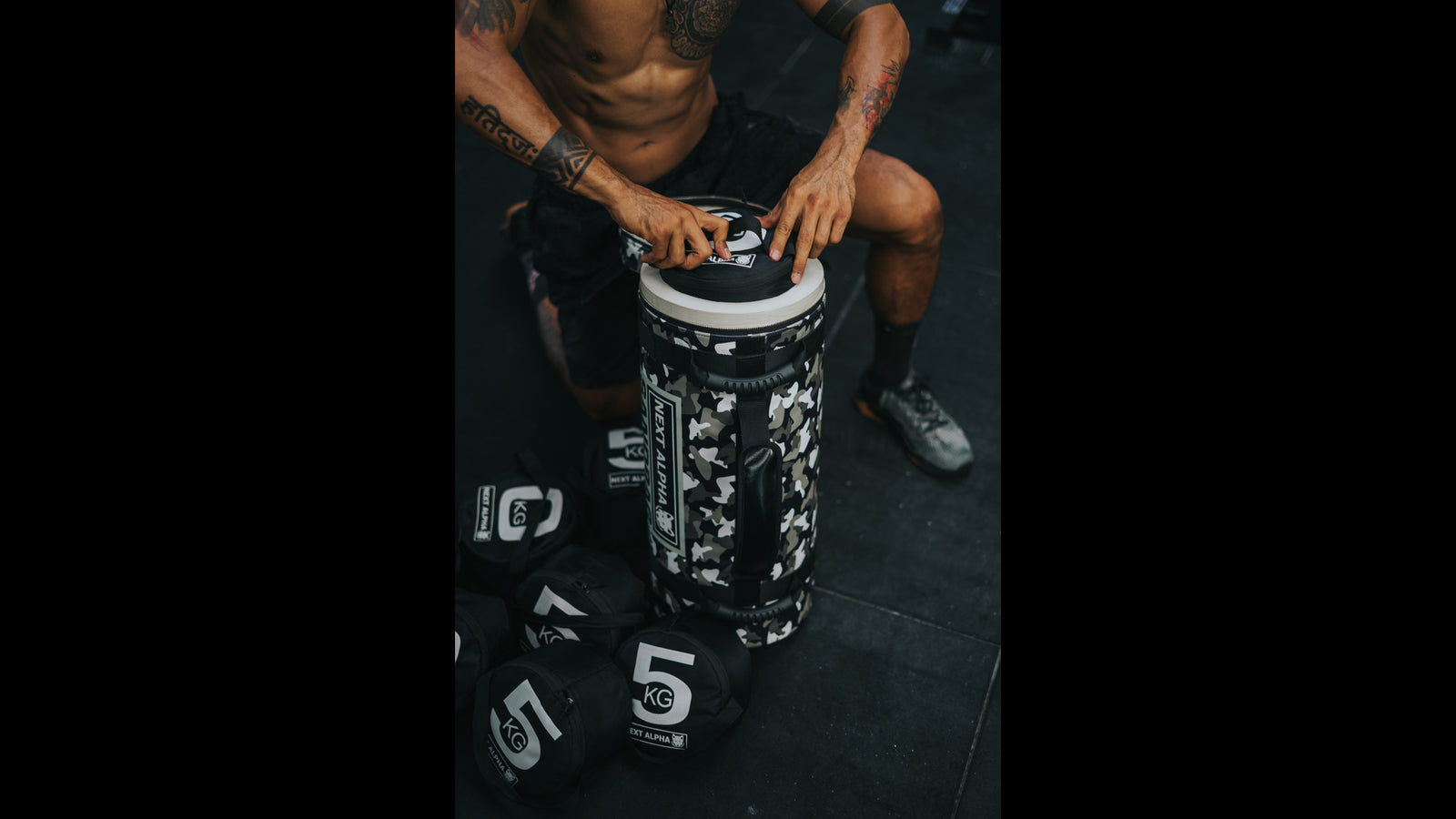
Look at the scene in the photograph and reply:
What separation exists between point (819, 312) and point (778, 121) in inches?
25.2

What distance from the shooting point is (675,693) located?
144 cm

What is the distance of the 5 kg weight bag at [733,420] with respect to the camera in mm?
1309

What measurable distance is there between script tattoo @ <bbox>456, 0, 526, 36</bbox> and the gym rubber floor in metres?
0.80

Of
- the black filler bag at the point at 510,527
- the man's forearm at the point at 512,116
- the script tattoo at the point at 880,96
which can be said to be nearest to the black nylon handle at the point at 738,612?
the black filler bag at the point at 510,527

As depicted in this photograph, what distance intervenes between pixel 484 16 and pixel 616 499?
0.82 meters

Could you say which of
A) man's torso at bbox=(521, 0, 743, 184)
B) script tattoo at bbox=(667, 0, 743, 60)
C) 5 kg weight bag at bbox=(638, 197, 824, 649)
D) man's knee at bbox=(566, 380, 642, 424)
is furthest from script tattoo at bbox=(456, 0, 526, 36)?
man's knee at bbox=(566, 380, 642, 424)

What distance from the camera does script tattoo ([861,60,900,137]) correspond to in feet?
5.14

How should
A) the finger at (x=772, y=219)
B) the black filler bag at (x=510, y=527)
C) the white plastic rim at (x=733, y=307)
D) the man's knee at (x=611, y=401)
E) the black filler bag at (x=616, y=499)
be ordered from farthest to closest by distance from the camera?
the man's knee at (x=611, y=401)
the black filler bag at (x=616, y=499)
the black filler bag at (x=510, y=527)
the finger at (x=772, y=219)
the white plastic rim at (x=733, y=307)

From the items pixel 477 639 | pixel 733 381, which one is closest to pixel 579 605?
pixel 477 639

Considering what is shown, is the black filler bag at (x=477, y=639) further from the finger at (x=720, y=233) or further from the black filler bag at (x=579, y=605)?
the finger at (x=720, y=233)

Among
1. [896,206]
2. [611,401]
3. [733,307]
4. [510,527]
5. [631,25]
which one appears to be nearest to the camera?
[733,307]

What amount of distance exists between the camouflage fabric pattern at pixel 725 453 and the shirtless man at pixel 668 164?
105 millimetres

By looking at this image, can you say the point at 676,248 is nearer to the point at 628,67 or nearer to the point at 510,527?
the point at 628,67

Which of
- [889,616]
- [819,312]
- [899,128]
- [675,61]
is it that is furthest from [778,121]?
[899,128]
